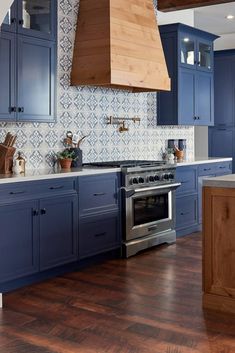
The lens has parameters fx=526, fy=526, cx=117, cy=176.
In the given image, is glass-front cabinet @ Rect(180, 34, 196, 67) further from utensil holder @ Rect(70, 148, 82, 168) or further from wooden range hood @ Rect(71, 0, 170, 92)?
utensil holder @ Rect(70, 148, 82, 168)

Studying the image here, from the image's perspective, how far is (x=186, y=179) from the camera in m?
6.47

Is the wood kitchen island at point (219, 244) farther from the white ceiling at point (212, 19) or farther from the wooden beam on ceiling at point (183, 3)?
the white ceiling at point (212, 19)

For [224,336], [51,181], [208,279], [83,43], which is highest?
[83,43]

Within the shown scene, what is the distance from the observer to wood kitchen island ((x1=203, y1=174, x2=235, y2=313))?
3.62 m

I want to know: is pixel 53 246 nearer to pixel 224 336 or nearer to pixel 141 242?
pixel 141 242

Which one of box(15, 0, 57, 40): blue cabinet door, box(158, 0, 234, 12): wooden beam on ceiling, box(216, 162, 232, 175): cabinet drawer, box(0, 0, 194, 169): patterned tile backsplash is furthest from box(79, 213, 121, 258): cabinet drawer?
box(216, 162, 232, 175): cabinet drawer

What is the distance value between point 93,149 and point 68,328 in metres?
2.79

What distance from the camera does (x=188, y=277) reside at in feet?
14.9

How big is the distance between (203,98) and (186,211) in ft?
5.67

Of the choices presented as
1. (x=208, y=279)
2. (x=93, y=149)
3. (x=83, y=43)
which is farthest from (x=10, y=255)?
(x=83, y=43)

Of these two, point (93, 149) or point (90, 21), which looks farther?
point (93, 149)

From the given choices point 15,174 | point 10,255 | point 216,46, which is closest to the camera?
point 10,255

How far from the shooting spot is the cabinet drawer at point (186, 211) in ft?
21.0

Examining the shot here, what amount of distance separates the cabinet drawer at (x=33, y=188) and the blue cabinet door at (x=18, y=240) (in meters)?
0.07
